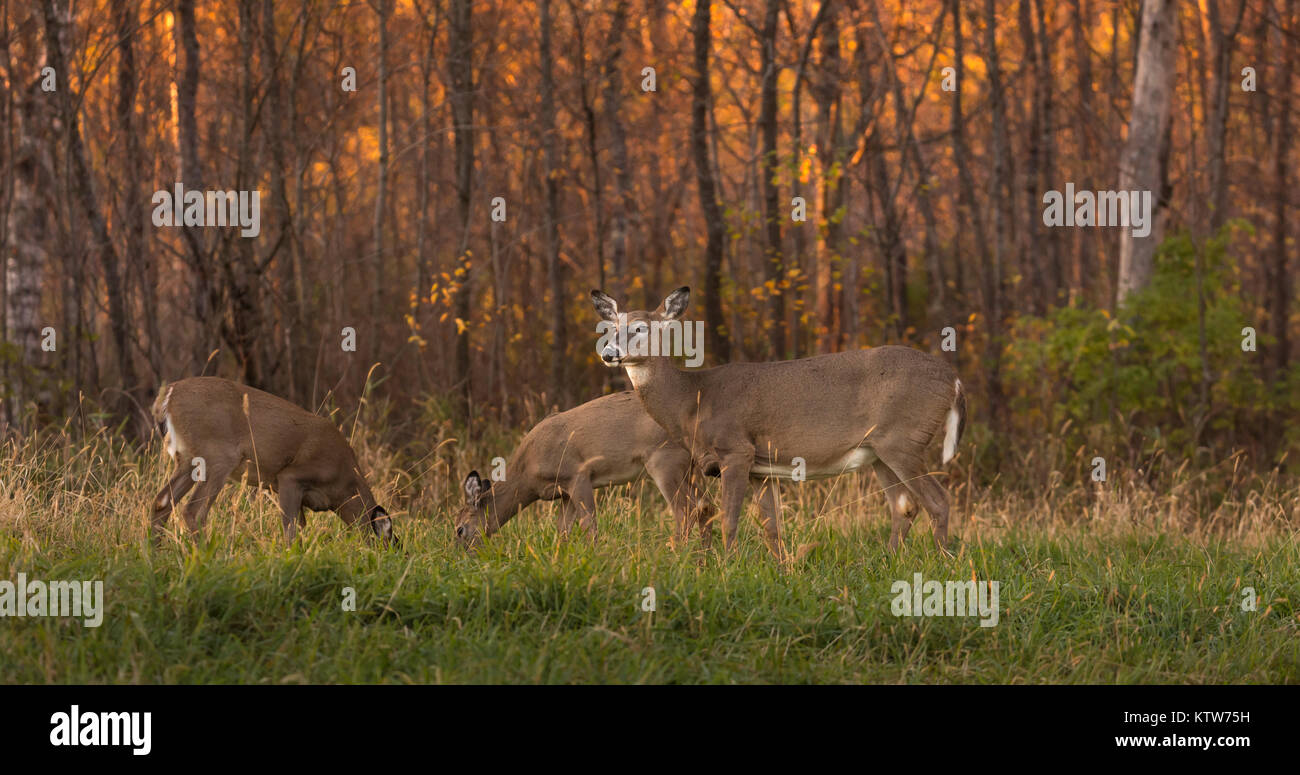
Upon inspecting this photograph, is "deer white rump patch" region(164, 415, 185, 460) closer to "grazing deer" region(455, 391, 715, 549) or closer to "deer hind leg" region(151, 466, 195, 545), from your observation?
"deer hind leg" region(151, 466, 195, 545)

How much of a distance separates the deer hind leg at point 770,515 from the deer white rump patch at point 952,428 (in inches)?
45.8

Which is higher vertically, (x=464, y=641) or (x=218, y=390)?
(x=218, y=390)

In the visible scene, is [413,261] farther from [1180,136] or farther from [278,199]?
[1180,136]

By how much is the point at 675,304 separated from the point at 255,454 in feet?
9.13

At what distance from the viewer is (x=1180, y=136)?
28375 millimetres

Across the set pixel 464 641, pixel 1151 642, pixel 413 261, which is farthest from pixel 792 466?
pixel 413 261

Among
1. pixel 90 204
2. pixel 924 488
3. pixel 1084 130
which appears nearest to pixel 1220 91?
pixel 1084 130

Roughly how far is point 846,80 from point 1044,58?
4221 millimetres

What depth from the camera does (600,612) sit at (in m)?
6.00

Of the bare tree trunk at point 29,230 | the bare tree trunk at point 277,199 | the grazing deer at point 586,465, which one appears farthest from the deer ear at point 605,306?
the bare tree trunk at point 29,230

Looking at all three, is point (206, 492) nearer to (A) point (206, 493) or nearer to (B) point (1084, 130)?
(A) point (206, 493)

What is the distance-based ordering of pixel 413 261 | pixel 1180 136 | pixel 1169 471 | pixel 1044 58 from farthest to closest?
pixel 1180 136
pixel 413 261
pixel 1044 58
pixel 1169 471

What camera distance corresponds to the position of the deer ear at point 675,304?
8148mm

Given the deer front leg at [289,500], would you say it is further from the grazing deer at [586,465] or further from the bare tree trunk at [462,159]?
the bare tree trunk at [462,159]
